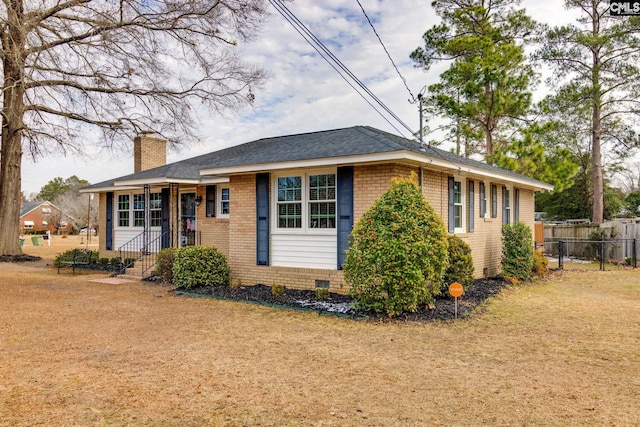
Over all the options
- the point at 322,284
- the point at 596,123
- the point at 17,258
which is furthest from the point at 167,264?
the point at 596,123

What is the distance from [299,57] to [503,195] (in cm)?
764

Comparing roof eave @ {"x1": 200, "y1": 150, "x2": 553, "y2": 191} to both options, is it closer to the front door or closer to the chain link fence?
the front door

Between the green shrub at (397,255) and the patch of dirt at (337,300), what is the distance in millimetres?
222

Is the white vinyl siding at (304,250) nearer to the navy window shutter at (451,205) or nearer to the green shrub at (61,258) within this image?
the navy window shutter at (451,205)

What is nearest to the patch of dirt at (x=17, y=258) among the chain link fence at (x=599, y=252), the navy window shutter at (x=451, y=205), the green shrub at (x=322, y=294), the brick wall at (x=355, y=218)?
the brick wall at (x=355, y=218)

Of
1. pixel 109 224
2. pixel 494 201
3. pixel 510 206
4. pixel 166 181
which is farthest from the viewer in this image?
pixel 109 224

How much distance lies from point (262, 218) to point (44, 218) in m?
64.4

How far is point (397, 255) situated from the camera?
7.20m

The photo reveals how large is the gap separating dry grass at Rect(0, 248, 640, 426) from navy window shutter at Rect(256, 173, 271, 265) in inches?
76.4

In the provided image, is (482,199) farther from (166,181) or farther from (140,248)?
(140,248)

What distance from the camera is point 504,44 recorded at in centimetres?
2038

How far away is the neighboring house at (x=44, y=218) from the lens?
2311 inches

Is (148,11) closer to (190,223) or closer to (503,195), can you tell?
(190,223)

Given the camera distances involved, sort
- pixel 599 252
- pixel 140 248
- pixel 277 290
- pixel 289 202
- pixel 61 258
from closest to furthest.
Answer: pixel 277 290, pixel 289 202, pixel 61 258, pixel 140 248, pixel 599 252
